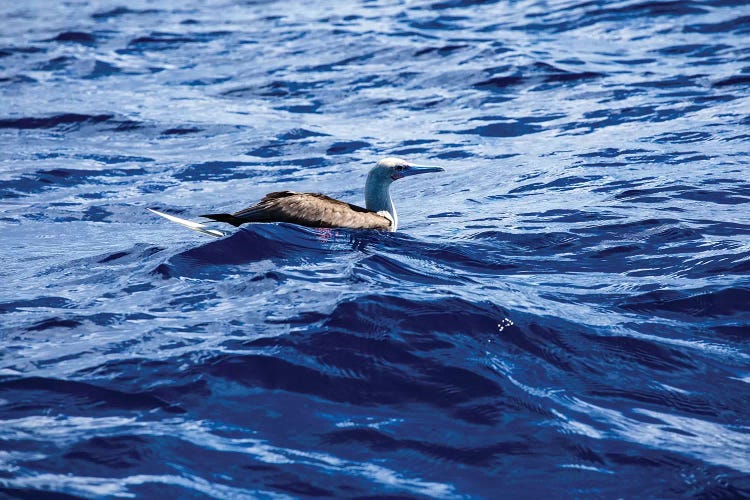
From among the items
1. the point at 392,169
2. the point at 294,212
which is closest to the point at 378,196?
the point at 392,169

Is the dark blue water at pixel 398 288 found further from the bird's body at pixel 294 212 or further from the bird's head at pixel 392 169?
the bird's head at pixel 392 169

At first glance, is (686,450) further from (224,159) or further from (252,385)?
(224,159)

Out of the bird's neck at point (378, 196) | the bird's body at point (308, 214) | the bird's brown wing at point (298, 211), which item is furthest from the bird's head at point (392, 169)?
the bird's brown wing at point (298, 211)

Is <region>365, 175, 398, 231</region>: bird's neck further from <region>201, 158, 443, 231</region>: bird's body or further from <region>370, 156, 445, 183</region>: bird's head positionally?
<region>201, 158, 443, 231</region>: bird's body

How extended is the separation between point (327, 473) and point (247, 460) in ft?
1.55

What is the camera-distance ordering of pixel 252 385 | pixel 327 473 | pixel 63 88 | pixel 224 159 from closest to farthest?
pixel 327 473
pixel 252 385
pixel 224 159
pixel 63 88

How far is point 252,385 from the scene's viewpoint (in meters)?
7.52

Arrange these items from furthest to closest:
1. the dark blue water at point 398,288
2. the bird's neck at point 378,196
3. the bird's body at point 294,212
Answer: the bird's neck at point 378,196
the bird's body at point 294,212
the dark blue water at point 398,288

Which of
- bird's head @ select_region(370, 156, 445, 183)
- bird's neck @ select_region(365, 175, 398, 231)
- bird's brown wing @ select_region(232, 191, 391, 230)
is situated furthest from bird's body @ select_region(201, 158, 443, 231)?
bird's head @ select_region(370, 156, 445, 183)

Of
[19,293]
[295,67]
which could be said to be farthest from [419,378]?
[295,67]

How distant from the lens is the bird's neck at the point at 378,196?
1205 cm

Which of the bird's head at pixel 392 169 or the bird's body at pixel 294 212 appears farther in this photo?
the bird's head at pixel 392 169

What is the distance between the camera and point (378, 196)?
39.7ft

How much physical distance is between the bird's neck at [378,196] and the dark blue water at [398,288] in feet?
1.49
